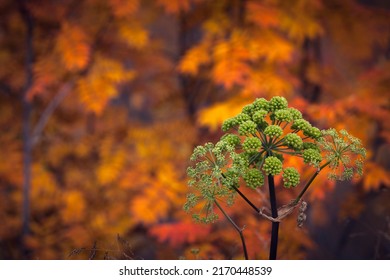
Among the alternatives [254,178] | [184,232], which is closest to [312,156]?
[254,178]

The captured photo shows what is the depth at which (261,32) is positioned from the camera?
3707 millimetres

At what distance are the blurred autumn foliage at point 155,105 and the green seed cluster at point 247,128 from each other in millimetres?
1755

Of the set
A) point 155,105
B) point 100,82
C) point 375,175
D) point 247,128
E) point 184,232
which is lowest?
point 184,232

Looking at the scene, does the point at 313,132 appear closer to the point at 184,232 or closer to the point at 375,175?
the point at 375,175

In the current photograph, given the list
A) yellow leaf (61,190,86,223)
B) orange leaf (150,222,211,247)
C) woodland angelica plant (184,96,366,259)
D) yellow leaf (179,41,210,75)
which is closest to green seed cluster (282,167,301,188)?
woodland angelica plant (184,96,366,259)

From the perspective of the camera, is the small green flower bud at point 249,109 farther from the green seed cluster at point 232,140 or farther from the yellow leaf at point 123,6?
the yellow leaf at point 123,6

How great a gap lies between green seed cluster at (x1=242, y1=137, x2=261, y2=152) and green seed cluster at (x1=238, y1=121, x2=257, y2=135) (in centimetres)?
4

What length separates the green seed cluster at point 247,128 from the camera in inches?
46.8

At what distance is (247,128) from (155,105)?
3878mm

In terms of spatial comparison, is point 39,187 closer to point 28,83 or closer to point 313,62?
point 28,83

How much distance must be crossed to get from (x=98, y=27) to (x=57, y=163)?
6.35ft

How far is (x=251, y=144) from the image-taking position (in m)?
1.16

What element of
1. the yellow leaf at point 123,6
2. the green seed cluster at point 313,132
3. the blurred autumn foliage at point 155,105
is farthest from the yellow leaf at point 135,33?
the green seed cluster at point 313,132

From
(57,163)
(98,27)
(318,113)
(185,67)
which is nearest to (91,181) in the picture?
(57,163)
